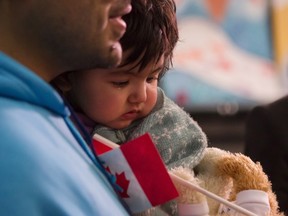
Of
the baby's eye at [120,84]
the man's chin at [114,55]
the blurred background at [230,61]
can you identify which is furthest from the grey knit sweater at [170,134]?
the blurred background at [230,61]

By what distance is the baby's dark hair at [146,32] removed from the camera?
1876 mm

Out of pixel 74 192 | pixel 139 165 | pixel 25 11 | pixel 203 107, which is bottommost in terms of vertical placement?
pixel 203 107

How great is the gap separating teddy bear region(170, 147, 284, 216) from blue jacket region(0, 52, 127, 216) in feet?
1.79

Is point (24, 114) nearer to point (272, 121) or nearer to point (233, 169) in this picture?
point (233, 169)

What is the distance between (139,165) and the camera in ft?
5.52

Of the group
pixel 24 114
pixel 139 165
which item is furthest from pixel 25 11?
pixel 139 165

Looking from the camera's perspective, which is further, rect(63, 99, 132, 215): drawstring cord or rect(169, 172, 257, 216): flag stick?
rect(169, 172, 257, 216): flag stick

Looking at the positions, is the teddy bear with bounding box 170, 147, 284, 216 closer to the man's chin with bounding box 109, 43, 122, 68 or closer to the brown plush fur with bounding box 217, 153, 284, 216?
the brown plush fur with bounding box 217, 153, 284, 216

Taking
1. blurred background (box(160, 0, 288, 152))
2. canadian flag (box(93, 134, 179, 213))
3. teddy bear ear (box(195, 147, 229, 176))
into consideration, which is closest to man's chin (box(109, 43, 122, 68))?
canadian flag (box(93, 134, 179, 213))

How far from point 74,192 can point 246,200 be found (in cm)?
73

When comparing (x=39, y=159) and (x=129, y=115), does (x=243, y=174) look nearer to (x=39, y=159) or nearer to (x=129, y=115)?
(x=129, y=115)

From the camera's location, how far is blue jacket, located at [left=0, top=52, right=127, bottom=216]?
125cm

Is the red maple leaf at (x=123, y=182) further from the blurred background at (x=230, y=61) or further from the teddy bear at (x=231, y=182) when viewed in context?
the blurred background at (x=230, y=61)

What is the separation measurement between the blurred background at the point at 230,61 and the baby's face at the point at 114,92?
4.15m
